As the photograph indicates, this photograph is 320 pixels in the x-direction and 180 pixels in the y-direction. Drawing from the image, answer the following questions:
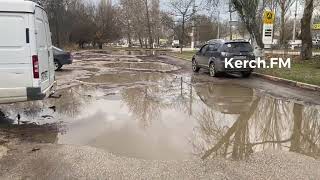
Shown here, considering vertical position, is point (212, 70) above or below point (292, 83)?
above

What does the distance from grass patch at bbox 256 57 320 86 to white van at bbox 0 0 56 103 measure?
9309 mm

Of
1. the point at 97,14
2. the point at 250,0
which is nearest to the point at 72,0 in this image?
the point at 97,14

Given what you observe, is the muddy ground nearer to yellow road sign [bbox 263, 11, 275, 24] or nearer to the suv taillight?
the suv taillight

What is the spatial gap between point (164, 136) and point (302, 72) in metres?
11.6

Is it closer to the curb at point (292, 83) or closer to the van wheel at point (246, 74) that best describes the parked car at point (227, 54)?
the van wheel at point (246, 74)

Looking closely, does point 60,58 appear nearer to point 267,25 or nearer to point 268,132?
point 267,25

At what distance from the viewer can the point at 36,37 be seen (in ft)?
23.7

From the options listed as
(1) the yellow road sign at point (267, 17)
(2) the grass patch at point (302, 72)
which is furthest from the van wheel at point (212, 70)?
(1) the yellow road sign at point (267, 17)

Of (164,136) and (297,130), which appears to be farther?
(297,130)

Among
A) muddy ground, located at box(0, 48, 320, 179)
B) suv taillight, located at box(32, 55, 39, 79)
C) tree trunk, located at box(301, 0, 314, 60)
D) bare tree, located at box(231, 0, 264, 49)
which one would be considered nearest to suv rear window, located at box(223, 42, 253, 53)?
muddy ground, located at box(0, 48, 320, 179)

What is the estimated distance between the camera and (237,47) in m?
16.5

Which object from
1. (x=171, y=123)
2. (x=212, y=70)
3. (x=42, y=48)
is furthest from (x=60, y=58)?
(x=171, y=123)

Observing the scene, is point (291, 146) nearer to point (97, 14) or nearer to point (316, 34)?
point (97, 14)

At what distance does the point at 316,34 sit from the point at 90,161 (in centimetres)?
7319
